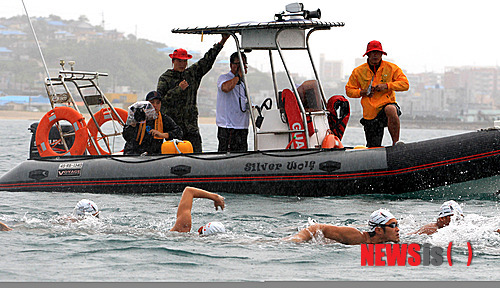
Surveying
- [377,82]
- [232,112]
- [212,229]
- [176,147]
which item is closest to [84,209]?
[212,229]

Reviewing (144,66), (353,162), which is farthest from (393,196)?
(144,66)

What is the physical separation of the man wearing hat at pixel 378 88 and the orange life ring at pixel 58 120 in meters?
4.41

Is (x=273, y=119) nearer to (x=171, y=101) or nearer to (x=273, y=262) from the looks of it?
(x=171, y=101)

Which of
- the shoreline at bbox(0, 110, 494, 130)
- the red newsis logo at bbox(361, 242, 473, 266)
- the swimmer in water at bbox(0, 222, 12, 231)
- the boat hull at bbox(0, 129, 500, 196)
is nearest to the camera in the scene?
the red newsis logo at bbox(361, 242, 473, 266)

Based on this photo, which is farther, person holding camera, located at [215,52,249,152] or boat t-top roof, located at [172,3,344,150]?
person holding camera, located at [215,52,249,152]

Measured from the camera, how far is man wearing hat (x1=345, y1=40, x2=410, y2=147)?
447 inches

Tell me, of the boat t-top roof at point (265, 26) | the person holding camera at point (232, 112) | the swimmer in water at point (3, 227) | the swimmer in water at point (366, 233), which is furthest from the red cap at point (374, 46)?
the swimmer in water at point (3, 227)

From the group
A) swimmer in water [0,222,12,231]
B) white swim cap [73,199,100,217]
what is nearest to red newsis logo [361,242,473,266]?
white swim cap [73,199,100,217]

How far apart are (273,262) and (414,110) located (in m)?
125

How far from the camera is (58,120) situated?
13312mm

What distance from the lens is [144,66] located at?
119 m

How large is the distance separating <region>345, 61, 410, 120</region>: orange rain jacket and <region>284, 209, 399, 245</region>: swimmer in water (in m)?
3.66

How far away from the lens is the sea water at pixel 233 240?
705cm

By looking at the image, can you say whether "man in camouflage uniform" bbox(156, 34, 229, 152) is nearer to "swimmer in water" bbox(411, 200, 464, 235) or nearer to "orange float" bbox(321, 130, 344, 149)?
"orange float" bbox(321, 130, 344, 149)
